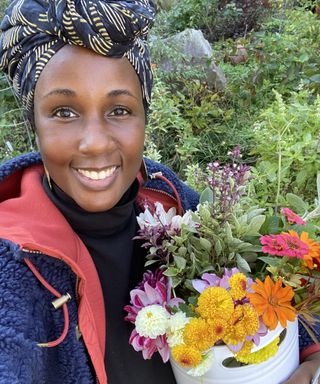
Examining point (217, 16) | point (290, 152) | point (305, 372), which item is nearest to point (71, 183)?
point (305, 372)

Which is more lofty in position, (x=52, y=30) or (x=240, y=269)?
(x=52, y=30)

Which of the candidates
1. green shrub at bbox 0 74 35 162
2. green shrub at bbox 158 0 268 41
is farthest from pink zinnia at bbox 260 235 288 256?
green shrub at bbox 158 0 268 41

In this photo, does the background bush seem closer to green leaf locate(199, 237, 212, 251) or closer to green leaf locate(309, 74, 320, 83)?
green leaf locate(309, 74, 320, 83)

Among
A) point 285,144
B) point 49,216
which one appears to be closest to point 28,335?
point 49,216

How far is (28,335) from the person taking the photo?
3.01ft

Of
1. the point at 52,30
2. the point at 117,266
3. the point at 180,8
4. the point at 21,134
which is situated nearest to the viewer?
the point at 52,30

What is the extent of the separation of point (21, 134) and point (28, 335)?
6.38 feet

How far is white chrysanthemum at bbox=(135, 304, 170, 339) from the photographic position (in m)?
0.94

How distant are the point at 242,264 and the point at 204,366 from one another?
212 mm

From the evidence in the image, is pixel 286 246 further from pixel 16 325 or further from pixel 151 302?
pixel 16 325

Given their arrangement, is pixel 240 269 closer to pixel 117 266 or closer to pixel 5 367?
pixel 117 266

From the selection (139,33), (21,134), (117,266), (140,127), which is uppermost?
(139,33)

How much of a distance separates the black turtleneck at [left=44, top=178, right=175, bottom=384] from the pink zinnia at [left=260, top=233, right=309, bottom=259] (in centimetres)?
36

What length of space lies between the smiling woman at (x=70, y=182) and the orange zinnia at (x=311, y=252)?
381mm
